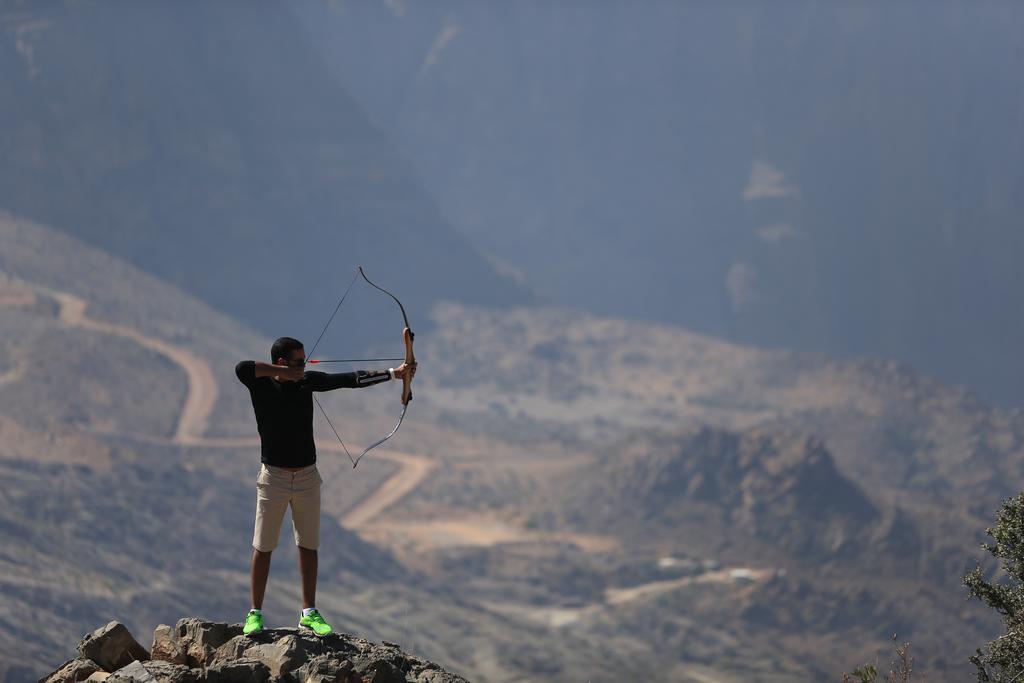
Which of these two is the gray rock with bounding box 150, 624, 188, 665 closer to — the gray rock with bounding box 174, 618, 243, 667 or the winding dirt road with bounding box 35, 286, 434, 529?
the gray rock with bounding box 174, 618, 243, 667

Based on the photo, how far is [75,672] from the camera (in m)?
14.0

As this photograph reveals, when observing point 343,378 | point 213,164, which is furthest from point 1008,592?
point 213,164

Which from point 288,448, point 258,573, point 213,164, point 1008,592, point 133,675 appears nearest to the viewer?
point 133,675

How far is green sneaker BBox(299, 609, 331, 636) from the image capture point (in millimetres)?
14508

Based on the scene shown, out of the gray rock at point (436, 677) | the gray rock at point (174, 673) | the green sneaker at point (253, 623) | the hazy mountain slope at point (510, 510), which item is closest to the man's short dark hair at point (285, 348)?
the green sneaker at point (253, 623)

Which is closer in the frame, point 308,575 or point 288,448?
point 288,448

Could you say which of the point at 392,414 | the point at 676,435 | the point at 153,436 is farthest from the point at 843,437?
the point at 153,436

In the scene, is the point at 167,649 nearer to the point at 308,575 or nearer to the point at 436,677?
the point at 308,575

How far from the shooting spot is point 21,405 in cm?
9094

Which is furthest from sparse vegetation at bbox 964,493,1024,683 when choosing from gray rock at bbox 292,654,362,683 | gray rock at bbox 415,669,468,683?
gray rock at bbox 292,654,362,683

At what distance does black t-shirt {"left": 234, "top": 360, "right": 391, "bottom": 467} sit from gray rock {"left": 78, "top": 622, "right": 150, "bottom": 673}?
7.59 ft

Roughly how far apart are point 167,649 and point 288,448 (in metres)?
2.43

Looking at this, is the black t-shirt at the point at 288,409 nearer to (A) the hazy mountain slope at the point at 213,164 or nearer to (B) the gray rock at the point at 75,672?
(B) the gray rock at the point at 75,672

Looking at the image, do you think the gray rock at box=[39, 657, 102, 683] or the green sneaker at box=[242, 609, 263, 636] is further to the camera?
the green sneaker at box=[242, 609, 263, 636]
